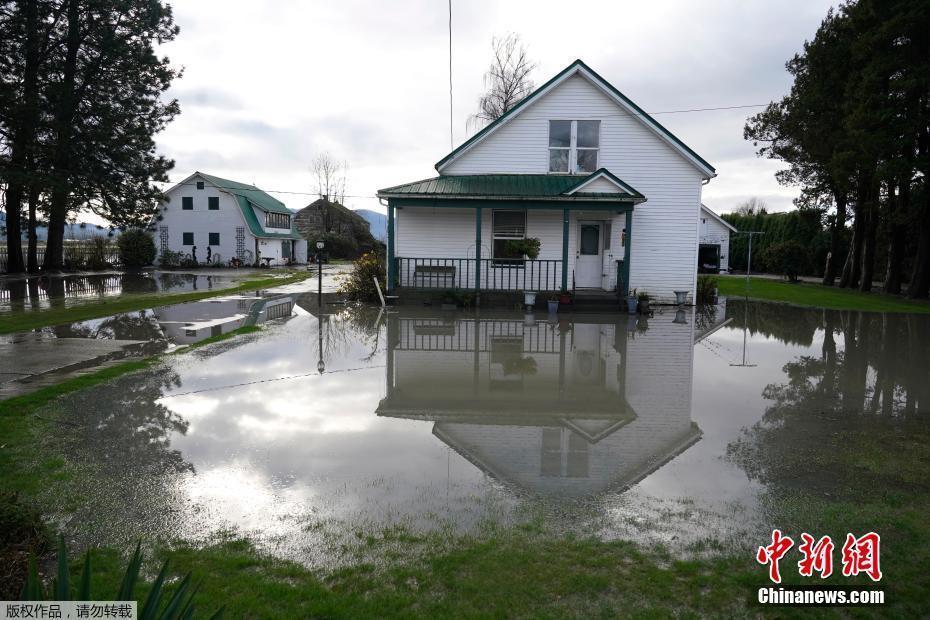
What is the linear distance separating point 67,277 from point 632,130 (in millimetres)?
29503

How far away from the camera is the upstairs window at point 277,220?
52156 mm

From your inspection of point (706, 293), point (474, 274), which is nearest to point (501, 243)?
point (474, 274)

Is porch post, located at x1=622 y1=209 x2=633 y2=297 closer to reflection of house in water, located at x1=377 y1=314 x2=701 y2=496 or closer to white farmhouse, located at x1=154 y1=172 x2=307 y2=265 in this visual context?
reflection of house in water, located at x1=377 y1=314 x2=701 y2=496

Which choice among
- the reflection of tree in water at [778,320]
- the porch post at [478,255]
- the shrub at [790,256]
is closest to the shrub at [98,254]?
the porch post at [478,255]

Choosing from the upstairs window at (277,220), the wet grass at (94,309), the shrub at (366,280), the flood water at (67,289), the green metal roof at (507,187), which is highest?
the upstairs window at (277,220)

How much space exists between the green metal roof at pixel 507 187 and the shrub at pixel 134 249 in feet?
108

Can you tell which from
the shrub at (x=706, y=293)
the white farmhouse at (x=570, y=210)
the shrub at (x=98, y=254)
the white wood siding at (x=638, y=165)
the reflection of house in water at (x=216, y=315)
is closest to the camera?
the reflection of house in water at (x=216, y=315)

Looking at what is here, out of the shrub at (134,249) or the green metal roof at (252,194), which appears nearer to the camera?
the shrub at (134,249)

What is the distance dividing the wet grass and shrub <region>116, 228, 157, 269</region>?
2326 centimetres

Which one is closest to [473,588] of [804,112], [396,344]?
[396,344]

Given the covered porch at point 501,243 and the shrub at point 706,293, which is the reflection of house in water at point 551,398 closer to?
the covered porch at point 501,243

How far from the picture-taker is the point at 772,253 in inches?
1635

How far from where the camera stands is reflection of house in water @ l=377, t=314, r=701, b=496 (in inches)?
239

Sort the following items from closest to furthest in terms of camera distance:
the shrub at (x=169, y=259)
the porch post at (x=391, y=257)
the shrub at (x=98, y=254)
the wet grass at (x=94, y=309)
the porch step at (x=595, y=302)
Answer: the wet grass at (x=94, y=309) → the porch step at (x=595, y=302) → the porch post at (x=391, y=257) → the shrub at (x=98, y=254) → the shrub at (x=169, y=259)
